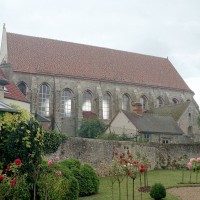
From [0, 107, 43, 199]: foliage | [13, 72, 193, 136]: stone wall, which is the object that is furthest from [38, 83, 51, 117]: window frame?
[0, 107, 43, 199]: foliage

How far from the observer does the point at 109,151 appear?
24891 millimetres

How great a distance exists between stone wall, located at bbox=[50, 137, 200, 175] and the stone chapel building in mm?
15823

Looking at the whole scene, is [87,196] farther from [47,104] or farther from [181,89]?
[181,89]

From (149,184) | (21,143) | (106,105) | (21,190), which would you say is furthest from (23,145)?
(106,105)

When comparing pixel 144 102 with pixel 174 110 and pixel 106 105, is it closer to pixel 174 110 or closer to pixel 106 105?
pixel 106 105

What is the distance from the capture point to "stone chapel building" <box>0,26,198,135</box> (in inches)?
1736

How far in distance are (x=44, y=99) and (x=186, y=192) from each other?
28858 mm

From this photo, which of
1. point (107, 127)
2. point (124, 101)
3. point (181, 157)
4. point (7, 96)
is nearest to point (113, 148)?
point (181, 157)

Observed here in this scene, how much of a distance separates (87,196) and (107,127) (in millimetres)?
22864

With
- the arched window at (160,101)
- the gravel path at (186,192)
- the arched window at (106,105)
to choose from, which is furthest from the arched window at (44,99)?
the gravel path at (186,192)

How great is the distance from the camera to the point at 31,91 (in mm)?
42969

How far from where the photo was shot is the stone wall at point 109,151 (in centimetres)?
2316

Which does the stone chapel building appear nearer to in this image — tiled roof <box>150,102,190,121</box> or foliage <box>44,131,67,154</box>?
tiled roof <box>150,102,190,121</box>

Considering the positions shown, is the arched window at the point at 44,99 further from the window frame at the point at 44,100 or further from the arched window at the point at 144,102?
the arched window at the point at 144,102
